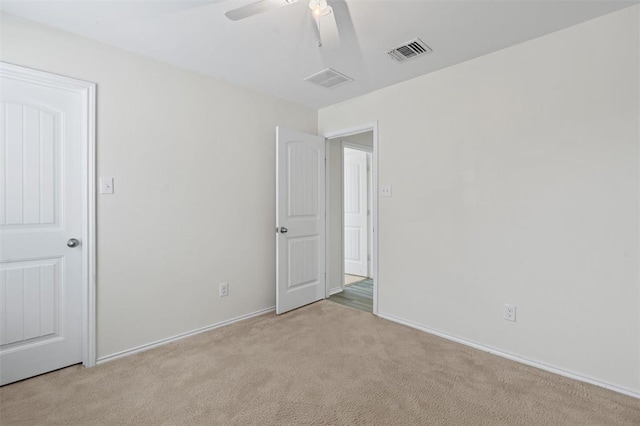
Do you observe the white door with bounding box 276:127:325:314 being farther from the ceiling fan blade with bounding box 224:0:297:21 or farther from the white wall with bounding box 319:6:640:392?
the ceiling fan blade with bounding box 224:0:297:21

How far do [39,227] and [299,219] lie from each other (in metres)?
2.17

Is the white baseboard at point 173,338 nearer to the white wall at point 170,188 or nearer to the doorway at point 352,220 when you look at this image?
the white wall at point 170,188

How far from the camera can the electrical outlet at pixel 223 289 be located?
291 centimetres

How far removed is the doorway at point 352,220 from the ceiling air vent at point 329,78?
604 mm

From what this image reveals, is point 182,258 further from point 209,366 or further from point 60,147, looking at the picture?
point 60,147

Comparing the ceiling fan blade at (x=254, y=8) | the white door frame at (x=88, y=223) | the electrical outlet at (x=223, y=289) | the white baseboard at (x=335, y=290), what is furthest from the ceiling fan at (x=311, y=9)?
the white baseboard at (x=335, y=290)

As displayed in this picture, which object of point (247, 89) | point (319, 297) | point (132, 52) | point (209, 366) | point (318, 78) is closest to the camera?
point (209, 366)

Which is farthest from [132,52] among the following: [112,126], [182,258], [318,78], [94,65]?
[182,258]

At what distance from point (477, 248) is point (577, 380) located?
105 centimetres

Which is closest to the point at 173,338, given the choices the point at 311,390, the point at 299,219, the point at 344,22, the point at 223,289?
the point at 223,289

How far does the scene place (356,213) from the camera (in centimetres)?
510

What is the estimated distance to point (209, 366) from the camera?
2.20m

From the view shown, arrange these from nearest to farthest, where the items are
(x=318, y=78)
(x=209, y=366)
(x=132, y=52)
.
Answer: (x=209, y=366) → (x=132, y=52) → (x=318, y=78)

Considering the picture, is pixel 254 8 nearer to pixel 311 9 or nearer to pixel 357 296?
pixel 311 9
